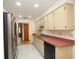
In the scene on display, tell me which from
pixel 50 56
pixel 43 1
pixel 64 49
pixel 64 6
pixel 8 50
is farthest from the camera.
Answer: pixel 43 1

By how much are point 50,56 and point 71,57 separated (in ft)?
3.45

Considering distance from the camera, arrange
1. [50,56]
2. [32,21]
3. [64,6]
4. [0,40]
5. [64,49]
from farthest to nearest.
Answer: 1. [32,21]
2. [50,56]
3. [64,6]
4. [64,49]
5. [0,40]

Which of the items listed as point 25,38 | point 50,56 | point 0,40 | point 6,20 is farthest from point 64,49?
point 25,38

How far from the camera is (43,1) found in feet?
13.6

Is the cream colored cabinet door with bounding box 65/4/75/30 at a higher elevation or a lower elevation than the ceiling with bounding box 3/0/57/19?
lower

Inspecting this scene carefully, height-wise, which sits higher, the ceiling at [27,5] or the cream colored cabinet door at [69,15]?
the ceiling at [27,5]

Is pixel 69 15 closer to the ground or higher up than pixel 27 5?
closer to the ground

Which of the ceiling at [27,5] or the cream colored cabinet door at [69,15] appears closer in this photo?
the cream colored cabinet door at [69,15]

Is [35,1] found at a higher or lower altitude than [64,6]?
higher

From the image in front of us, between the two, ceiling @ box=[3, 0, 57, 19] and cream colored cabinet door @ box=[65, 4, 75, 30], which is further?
ceiling @ box=[3, 0, 57, 19]

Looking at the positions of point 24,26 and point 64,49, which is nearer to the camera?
point 64,49

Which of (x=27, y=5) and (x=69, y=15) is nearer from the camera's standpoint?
(x=69, y=15)
